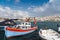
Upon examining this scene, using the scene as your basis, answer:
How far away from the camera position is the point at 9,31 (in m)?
58.7

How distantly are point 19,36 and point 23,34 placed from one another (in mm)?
2015

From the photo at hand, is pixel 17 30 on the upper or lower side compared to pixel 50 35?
upper

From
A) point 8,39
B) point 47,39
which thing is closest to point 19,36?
point 8,39

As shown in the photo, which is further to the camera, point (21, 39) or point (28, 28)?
point (28, 28)

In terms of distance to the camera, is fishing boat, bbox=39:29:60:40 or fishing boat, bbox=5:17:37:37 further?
fishing boat, bbox=5:17:37:37

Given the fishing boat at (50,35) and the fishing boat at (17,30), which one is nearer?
the fishing boat at (50,35)

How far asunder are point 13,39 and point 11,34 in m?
3.04

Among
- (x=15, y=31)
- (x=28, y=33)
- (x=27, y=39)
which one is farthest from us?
(x=28, y=33)

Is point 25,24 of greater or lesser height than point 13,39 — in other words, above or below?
above

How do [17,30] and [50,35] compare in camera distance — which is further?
[17,30]

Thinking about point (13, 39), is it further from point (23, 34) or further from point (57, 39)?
point (57, 39)

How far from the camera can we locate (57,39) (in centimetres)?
4031

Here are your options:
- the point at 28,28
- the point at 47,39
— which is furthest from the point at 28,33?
the point at 47,39

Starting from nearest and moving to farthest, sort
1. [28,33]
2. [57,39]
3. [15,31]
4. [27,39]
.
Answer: [57,39] → [27,39] → [15,31] → [28,33]
